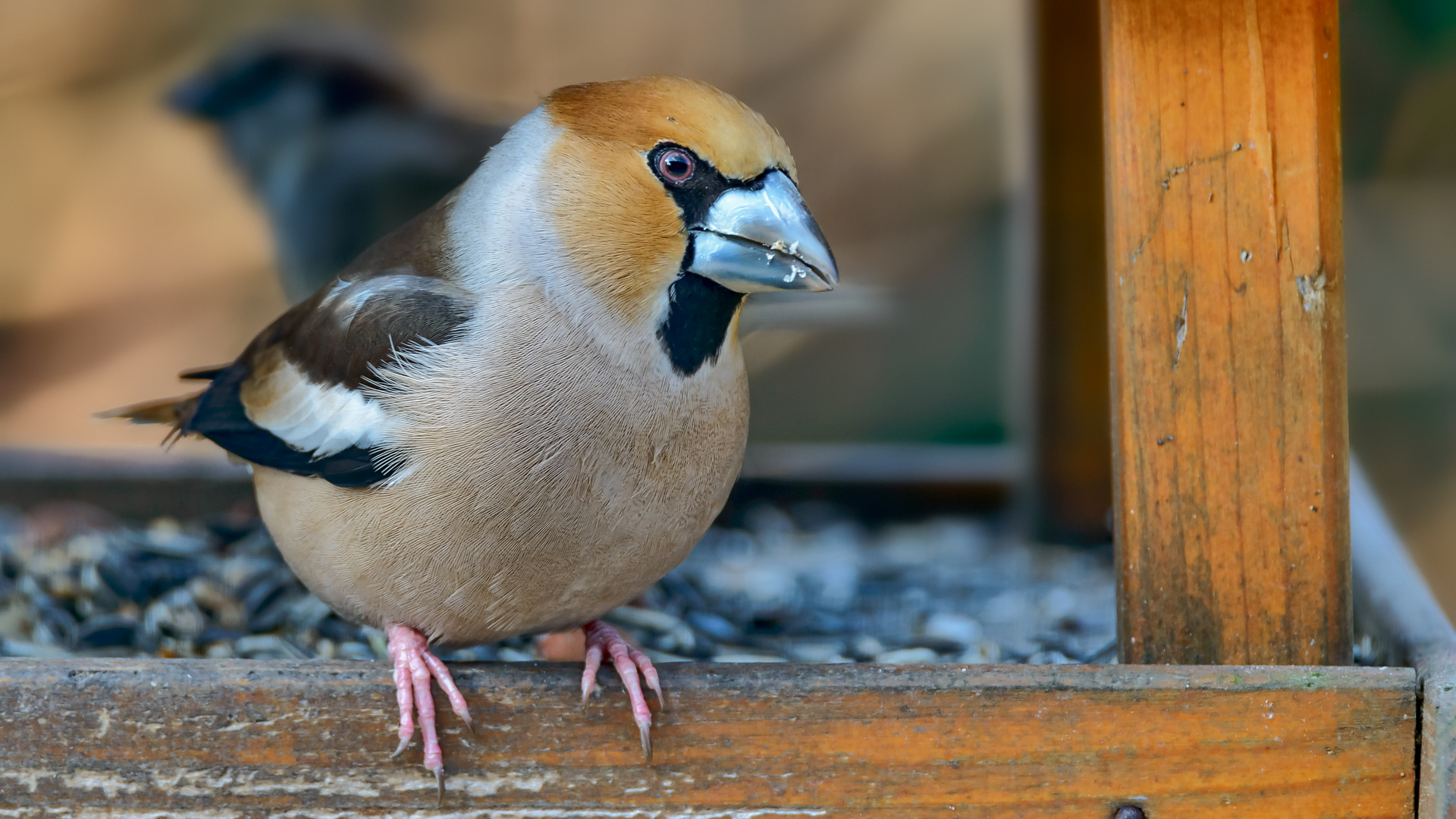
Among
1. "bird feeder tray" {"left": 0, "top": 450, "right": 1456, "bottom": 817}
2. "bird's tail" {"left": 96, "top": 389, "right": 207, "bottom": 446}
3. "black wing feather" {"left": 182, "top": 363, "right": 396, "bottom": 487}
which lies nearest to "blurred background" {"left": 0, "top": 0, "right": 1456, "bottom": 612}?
"bird's tail" {"left": 96, "top": 389, "right": 207, "bottom": 446}

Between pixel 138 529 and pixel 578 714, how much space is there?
211 cm

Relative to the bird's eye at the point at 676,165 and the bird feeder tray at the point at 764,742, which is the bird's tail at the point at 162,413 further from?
the bird's eye at the point at 676,165

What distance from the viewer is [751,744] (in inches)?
68.5

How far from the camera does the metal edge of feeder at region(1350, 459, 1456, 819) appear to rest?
1.65 meters

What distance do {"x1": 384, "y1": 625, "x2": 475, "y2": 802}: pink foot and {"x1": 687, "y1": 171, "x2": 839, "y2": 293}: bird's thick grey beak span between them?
2.16 ft

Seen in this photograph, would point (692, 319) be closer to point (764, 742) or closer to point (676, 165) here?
point (676, 165)

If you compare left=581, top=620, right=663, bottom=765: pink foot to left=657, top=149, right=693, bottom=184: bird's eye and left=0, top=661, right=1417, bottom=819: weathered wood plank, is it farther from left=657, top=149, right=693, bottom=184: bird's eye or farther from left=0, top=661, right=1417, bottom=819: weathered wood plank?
left=657, top=149, right=693, bottom=184: bird's eye

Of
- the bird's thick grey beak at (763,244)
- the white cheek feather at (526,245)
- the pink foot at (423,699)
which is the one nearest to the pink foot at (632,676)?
the pink foot at (423,699)

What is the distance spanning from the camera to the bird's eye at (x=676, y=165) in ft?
6.08

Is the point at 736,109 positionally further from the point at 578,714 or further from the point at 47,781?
the point at 47,781

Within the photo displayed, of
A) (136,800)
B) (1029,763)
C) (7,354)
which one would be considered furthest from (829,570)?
(7,354)

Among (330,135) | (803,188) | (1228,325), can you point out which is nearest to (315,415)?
(1228,325)

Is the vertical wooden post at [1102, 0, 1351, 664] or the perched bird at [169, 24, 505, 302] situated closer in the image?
the vertical wooden post at [1102, 0, 1351, 664]

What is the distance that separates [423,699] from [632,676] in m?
0.27
